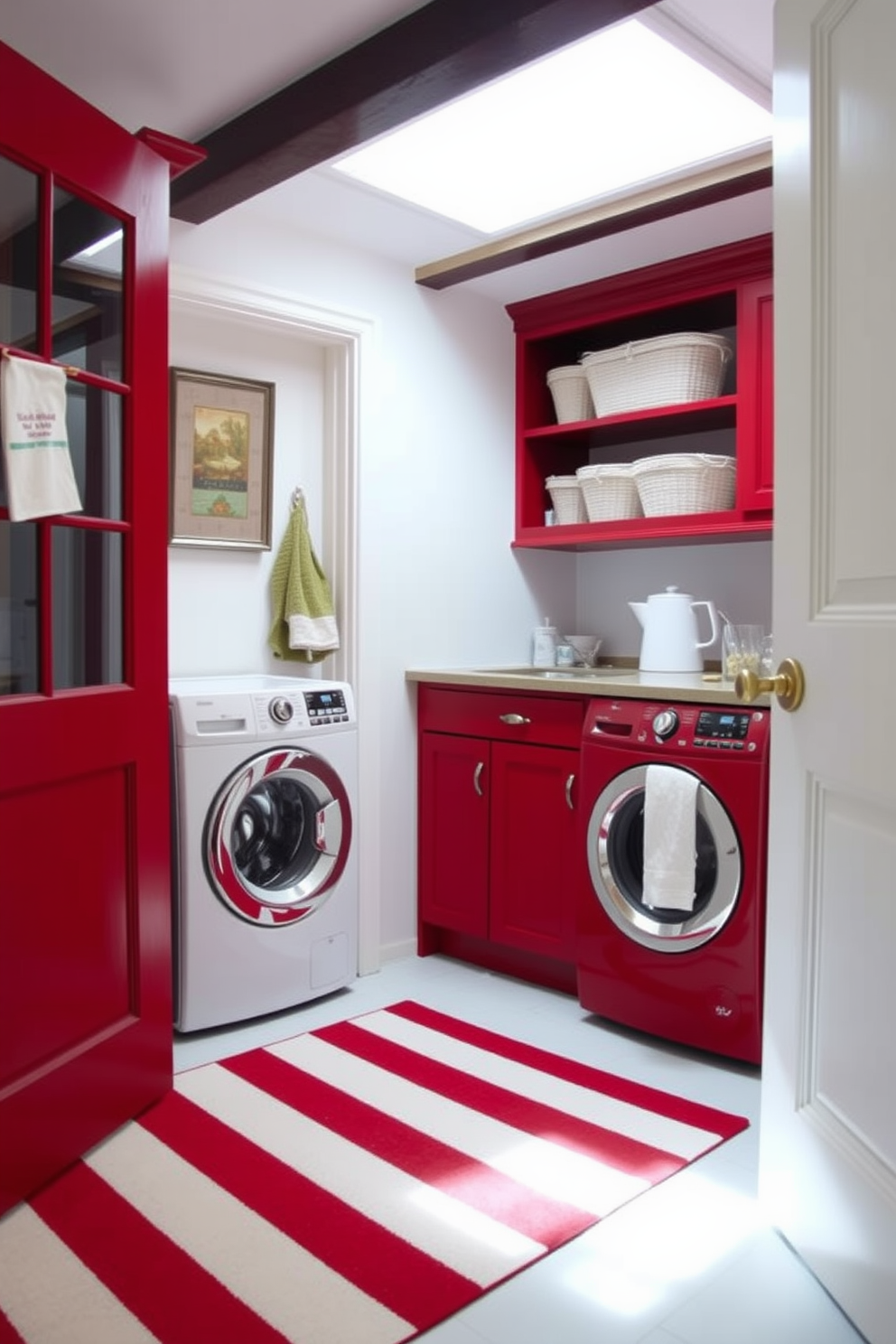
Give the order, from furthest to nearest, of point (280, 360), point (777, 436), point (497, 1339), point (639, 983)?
point (280, 360) → point (639, 983) → point (777, 436) → point (497, 1339)

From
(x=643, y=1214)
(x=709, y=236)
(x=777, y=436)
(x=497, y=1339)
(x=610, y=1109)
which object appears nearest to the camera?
(x=497, y=1339)

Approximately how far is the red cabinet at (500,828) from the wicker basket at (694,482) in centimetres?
73

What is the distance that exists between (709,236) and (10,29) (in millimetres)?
1866

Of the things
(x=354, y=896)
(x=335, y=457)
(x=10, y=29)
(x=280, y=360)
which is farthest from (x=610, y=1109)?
(x=10, y=29)

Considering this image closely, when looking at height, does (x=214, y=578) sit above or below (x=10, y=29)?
below

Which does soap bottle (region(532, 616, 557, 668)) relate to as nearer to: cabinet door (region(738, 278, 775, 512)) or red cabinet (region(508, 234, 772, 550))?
red cabinet (region(508, 234, 772, 550))

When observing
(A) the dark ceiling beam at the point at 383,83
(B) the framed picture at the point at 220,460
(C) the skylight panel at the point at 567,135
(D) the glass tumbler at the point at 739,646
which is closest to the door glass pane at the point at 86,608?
(B) the framed picture at the point at 220,460

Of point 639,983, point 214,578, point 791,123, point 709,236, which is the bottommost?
point 639,983

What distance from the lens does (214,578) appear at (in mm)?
3047

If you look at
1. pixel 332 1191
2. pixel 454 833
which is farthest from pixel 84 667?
pixel 454 833

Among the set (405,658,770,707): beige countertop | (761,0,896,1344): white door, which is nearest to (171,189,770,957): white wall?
(405,658,770,707): beige countertop

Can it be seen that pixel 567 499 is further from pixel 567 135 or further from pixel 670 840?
pixel 670 840

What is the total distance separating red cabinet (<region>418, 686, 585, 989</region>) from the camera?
2.93m

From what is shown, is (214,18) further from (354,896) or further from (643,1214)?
(643,1214)
